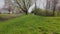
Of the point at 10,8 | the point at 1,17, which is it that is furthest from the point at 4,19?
the point at 10,8

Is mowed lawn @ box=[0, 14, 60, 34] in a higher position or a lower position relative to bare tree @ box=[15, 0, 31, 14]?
lower

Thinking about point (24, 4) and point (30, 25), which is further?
point (24, 4)

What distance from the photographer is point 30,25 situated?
10.9 feet

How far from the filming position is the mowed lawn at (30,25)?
308 centimetres

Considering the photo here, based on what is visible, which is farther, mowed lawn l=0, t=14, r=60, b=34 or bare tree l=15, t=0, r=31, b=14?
bare tree l=15, t=0, r=31, b=14

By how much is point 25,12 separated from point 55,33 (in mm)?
1052

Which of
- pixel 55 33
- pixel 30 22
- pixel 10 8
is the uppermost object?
pixel 10 8

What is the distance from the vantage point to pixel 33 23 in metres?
3.42

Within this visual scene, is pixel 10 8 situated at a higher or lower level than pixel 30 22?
higher

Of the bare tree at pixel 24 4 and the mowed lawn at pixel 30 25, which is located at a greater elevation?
the bare tree at pixel 24 4

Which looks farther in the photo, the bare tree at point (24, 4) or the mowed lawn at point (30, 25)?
the bare tree at point (24, 4)

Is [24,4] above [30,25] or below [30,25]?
above

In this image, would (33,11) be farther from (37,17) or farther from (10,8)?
(10,8)

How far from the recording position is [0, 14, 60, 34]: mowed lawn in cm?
308
